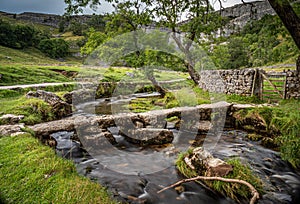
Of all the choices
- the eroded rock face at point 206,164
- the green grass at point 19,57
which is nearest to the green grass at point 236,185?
the eroded rock face at point 206,164

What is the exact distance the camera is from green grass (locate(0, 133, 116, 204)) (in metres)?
3.40

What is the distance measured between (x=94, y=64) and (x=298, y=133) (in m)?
32.3

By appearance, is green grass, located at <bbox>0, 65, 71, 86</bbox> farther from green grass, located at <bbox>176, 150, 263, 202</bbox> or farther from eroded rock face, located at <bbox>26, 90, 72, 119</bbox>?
green grass, located at <bbox>176, 150, 263, 202</bbox>

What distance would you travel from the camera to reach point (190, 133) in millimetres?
9242

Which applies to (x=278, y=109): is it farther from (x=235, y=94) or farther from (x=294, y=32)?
(x=235, y=94)

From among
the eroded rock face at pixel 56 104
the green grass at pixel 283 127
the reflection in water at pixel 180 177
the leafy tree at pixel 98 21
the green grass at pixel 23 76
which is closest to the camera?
the reflection in water at pixel 180 177

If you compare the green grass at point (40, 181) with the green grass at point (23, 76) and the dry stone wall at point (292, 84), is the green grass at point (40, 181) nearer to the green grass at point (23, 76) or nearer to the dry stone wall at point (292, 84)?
the dry stone wall at point (292, 84)

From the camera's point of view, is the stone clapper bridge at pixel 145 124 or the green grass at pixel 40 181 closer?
the green grass at pixel 40 181

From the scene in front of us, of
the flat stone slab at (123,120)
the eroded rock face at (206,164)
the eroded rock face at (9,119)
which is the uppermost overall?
the eroded rock face at (9,119)

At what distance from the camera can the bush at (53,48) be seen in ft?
202

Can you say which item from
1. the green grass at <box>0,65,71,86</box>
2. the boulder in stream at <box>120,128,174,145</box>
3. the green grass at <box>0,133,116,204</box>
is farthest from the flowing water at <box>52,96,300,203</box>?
the green grass at <box>0,65,71,86</box>

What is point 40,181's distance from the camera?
12.3ft

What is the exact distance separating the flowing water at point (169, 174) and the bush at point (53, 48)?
61.3m

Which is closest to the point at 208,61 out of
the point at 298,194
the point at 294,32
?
the point at 294,32
